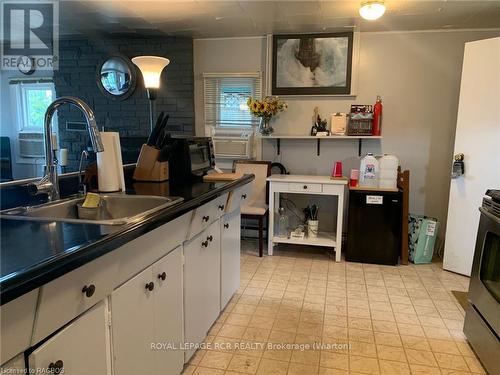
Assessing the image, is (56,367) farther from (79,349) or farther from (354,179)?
(354,179)

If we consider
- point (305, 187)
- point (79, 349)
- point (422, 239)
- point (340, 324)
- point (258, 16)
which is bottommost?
point (340, 324)

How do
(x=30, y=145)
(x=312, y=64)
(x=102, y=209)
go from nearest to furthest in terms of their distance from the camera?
(x=102, y=209) < (x=312, y=64) < (x=30, y=145)

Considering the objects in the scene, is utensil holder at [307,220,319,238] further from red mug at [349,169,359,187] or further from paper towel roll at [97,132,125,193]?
paper towel roll at [97,132,125,193]

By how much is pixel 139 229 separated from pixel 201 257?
0.76m

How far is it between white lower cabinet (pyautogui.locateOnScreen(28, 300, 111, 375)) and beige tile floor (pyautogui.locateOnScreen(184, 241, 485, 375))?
0.84 m

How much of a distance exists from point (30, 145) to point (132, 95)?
2013mm

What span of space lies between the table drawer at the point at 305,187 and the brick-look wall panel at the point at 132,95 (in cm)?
136

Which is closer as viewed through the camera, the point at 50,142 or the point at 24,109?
the point at 50,142

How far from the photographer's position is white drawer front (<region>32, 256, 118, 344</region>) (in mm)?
843

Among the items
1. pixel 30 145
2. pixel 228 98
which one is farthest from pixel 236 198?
pixel 30 145

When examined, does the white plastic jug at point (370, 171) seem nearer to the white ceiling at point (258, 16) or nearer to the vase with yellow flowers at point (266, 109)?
the vase with yellow flowers at point (266, 109)

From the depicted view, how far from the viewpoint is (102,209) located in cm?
169

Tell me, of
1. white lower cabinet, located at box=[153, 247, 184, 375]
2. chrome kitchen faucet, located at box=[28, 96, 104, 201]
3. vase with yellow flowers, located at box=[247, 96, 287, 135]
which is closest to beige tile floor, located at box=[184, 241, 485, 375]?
white lower cabinet, located at box=[153, 247, 184, 375]

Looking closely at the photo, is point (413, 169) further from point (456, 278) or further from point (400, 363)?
point (400, 363)
